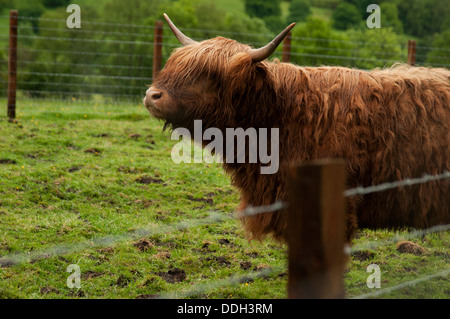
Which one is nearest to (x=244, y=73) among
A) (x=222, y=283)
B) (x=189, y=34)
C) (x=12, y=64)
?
(x=222, y=283)

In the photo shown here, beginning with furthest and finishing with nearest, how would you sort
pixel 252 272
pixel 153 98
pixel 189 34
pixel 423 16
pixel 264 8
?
pixel 264 8, pixel 423 16, pixel 189 34, pixel 252 272, pixel 153 98

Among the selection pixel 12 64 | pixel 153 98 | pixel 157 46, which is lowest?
pixel 153 98

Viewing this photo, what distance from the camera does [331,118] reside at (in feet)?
11.4

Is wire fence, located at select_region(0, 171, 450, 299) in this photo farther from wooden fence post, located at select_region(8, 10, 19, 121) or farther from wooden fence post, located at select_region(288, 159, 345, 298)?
wooden fence post, located at select_region(8, 10, 19, 121)

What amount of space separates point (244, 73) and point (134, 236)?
215 centimetres

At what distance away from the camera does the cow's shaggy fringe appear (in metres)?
3.46

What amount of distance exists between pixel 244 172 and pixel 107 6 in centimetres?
3387

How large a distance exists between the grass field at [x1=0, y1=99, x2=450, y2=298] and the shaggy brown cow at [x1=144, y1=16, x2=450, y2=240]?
772mm

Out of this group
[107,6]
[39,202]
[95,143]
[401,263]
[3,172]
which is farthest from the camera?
[107,6]

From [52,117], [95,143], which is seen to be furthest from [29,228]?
[52,117]

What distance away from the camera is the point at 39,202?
538 cm

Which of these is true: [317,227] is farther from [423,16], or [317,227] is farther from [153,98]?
[423,16]
